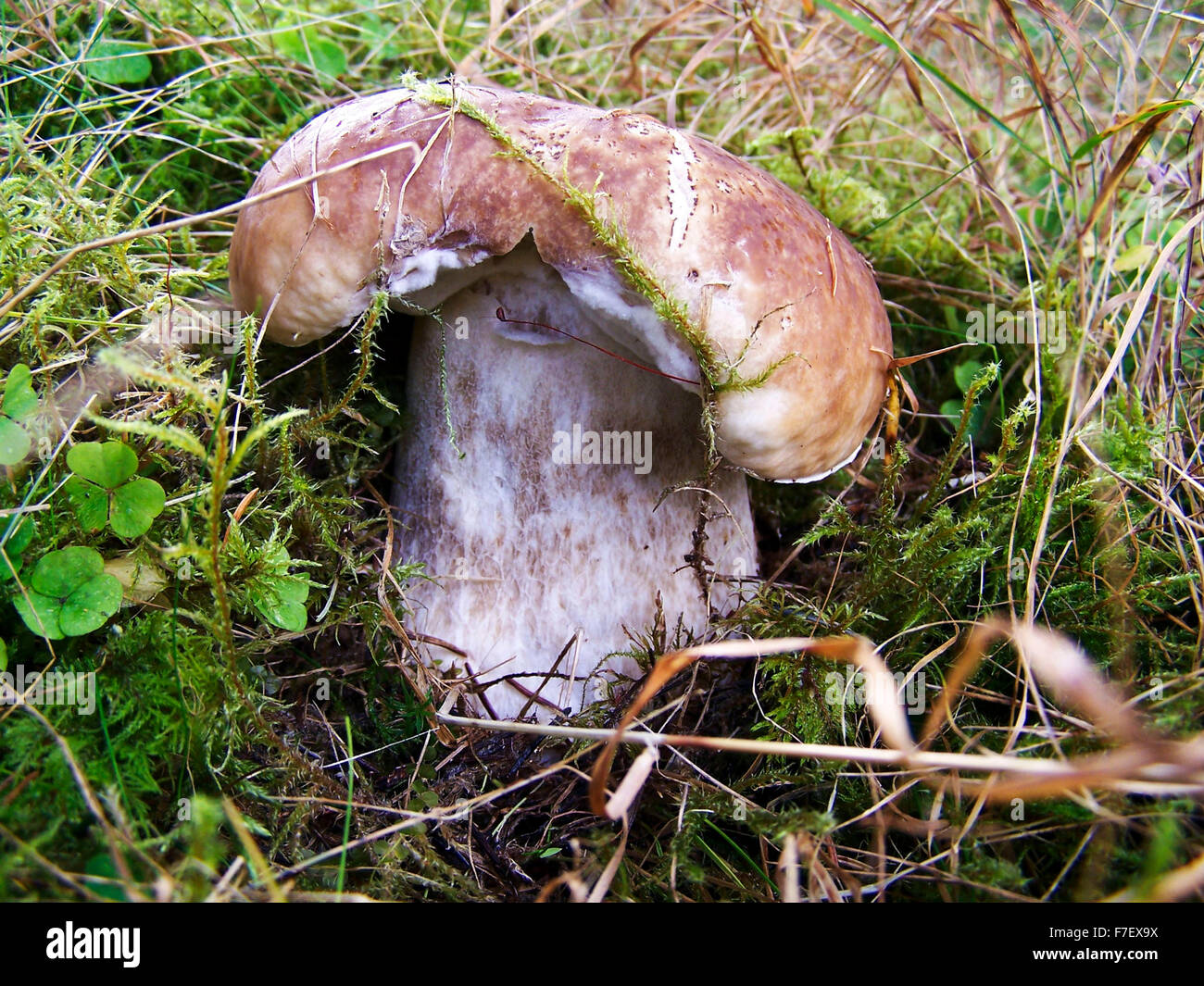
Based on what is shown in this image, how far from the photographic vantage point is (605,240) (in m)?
1.20

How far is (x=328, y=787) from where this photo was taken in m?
1.29

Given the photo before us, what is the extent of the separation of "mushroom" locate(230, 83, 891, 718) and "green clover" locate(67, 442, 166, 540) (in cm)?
36

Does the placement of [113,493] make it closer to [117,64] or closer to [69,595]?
[69,595]

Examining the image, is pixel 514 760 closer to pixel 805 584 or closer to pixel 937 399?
pixel 805 584

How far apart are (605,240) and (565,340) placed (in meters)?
0.35
